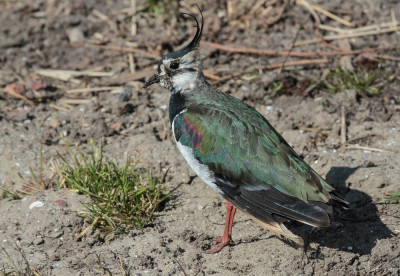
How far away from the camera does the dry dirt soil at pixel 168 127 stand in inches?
190

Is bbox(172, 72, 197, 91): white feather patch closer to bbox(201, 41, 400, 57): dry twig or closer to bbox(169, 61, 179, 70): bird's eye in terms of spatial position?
A: bbox(169, 61, 179, 70): bird's eye

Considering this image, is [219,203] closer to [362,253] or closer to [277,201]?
[277,201]

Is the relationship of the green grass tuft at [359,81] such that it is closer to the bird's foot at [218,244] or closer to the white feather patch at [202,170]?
the white feather patch at [202,170]

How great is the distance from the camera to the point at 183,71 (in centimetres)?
555

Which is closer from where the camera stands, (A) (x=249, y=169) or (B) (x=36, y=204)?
(A) (x=249, y=169)

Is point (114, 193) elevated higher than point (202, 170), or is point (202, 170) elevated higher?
point (202, 170)

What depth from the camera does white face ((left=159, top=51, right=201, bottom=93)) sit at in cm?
553

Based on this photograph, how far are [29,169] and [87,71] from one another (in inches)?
82.1

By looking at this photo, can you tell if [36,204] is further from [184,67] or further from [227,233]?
[184,67]

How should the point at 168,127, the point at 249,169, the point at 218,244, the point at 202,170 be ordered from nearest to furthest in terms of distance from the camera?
the point at 249,169 → the point at 202,170 → the point at 218,244 → the point at 168,127

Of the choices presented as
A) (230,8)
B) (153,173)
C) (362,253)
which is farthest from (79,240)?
(230,8)

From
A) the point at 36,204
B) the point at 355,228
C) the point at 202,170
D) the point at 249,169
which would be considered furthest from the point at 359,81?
the point at 36,204

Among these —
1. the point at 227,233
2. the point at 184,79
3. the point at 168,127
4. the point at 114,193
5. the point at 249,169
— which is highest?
the point at 184,79

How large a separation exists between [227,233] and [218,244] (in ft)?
0.44
